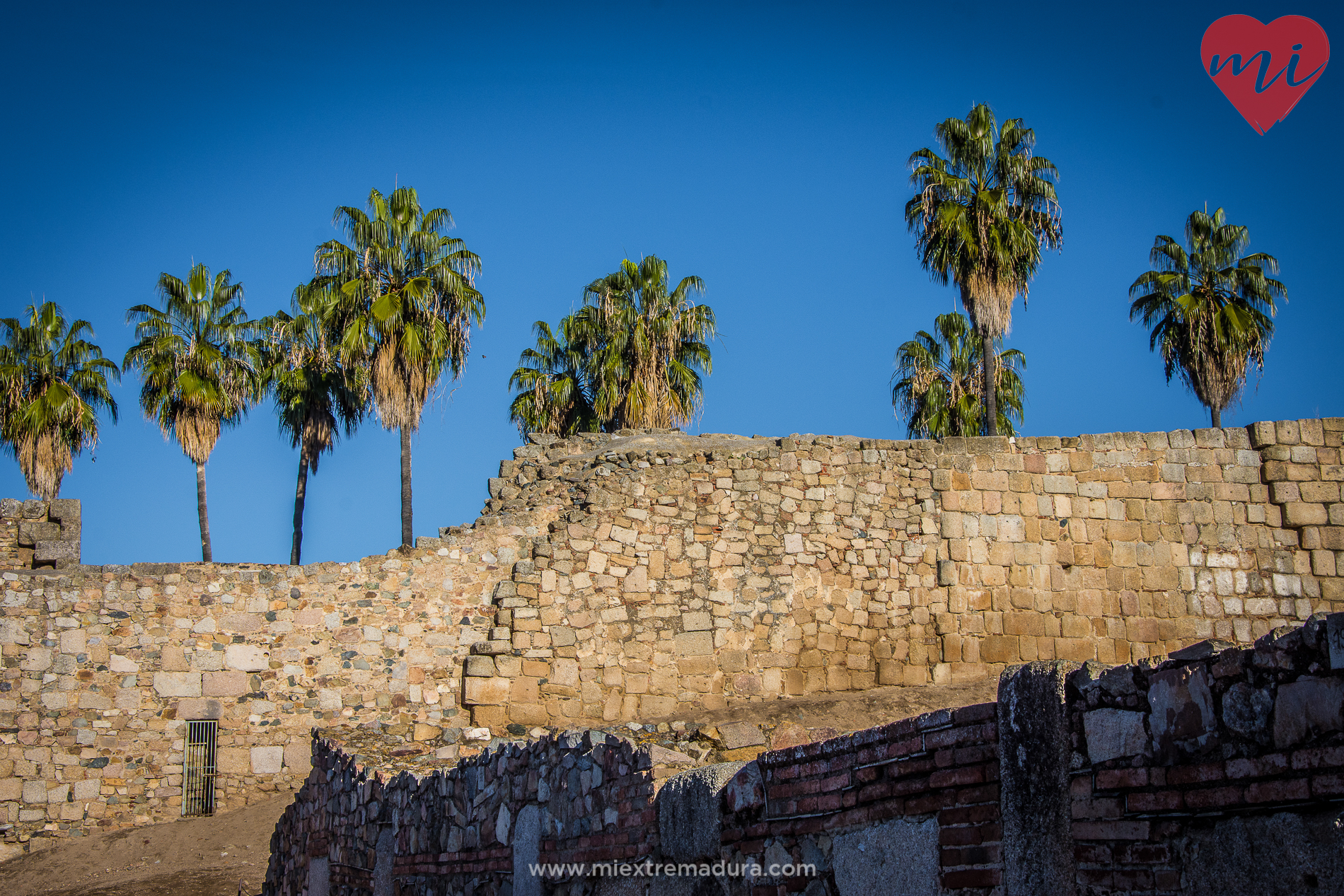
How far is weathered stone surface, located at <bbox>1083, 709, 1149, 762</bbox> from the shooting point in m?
3.90

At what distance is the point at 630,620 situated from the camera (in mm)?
15789

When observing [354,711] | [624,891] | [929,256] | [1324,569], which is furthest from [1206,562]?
[624,891]

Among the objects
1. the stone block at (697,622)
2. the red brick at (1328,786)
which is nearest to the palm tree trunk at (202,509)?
the stone block at (697,622)

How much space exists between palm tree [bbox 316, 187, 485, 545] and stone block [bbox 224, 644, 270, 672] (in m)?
6.53

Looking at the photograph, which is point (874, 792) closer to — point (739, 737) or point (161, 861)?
point (739, 737)

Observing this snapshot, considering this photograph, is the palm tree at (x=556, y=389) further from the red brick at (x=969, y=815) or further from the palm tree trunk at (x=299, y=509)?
the red brick at (x=969, y=815)

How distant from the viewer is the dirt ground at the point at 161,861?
12.4m

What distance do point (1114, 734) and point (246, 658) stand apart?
42.1 ft

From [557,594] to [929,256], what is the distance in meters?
9.38

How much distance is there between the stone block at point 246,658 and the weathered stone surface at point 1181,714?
12898 millimetres

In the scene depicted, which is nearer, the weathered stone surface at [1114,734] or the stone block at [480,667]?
the weathered stone surface at [1114,734]

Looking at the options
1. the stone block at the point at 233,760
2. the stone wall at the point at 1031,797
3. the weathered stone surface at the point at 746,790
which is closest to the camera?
the stone wall at the point at 1031,797

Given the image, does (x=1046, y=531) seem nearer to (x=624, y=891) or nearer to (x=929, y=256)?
(x=929, y=256)

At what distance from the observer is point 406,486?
21.6 meters
